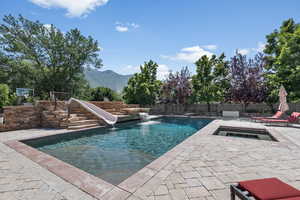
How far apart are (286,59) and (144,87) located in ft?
44.6

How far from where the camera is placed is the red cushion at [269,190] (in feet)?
4.33

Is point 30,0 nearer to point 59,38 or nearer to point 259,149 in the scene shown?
point 59,38

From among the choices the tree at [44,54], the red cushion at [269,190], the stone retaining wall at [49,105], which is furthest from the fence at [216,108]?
the red cushion at [269,190]

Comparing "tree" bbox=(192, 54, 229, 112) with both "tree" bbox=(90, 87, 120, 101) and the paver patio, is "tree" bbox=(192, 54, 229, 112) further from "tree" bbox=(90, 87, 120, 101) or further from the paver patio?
"tree" bbox=(90, 87, 120, 101)

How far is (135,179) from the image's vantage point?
2.43 m

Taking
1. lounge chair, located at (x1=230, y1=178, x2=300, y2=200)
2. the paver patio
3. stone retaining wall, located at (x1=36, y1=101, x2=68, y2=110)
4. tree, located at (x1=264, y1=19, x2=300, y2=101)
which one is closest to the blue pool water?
the paver patio

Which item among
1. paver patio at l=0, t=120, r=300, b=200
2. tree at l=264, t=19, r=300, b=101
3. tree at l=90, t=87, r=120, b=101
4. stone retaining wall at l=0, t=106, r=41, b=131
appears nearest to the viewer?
paver patio at l=0, t=120, r=300, b=200

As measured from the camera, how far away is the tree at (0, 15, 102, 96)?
15.6m

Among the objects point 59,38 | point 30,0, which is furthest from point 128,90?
point 30,0

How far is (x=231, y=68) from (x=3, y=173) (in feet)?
58.8

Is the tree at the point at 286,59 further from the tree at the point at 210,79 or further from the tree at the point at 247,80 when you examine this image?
the tree at the point at 210,79

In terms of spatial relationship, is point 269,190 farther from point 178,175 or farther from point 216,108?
point 216,108

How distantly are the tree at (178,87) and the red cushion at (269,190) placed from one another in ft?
52.9

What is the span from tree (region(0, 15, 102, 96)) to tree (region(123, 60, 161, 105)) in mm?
6748
